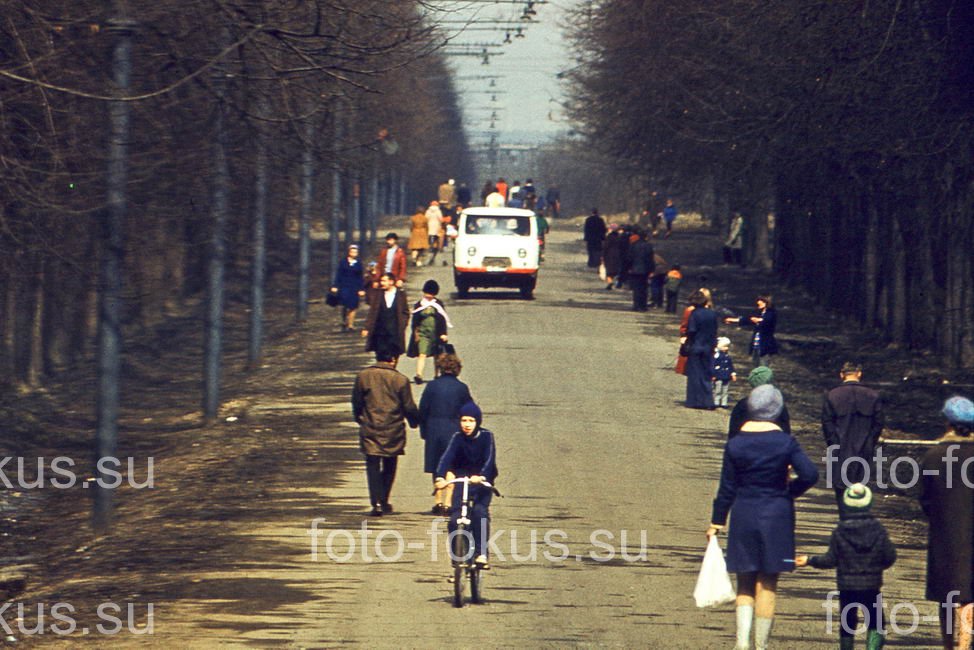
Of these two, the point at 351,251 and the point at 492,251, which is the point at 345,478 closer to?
the point at 351,251

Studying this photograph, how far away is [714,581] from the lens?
10.4 meters

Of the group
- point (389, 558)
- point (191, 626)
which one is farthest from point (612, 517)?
point (191, 626)

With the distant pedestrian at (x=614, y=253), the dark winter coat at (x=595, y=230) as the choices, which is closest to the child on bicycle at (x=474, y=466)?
the distant pedestrian at (x=614, y=253)

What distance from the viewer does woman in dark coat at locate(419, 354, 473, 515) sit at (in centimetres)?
1516

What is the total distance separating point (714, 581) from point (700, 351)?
1410 centimetres

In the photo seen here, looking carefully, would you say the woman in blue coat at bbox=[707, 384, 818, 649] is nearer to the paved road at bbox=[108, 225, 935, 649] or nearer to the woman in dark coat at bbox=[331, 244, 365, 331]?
the paved road at bbox=[108, 225, 935, 649]

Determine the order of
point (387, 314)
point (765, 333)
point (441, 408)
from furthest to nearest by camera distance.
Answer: point (765, 333), point (387, 314), point (441, 408)

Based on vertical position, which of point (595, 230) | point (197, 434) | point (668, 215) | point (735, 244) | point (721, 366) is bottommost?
point (197, 434)

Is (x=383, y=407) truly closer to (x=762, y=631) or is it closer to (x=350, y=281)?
(x=762, y=631)

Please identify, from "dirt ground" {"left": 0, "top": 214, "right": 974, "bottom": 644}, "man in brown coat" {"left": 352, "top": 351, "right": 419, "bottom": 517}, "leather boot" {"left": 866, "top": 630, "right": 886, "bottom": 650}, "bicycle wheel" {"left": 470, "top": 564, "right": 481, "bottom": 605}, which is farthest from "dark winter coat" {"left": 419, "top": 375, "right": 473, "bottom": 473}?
"leather boot" {"left": 866, "top": 630, "right": 886, "bottom": 650}

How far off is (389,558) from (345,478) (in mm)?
4758

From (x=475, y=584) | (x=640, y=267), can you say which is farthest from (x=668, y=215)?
(x=475, y=584)

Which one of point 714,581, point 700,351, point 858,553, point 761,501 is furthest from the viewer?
point 700,351

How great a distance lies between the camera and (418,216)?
47625mm
